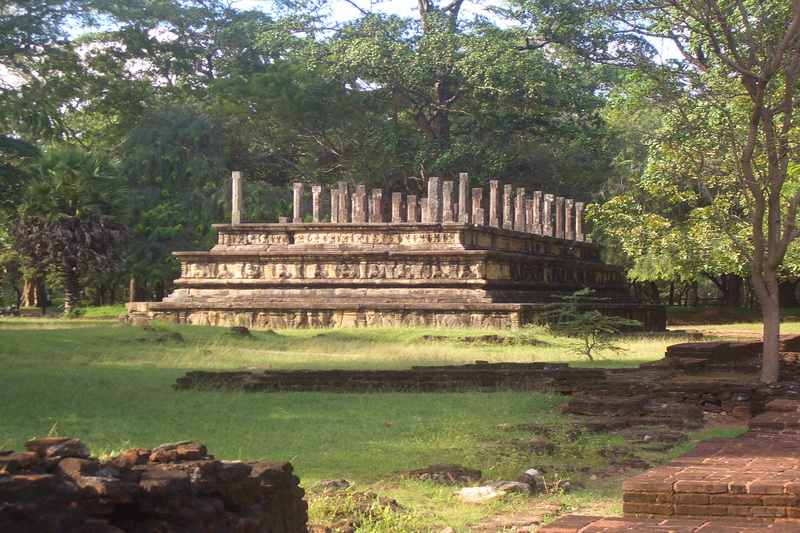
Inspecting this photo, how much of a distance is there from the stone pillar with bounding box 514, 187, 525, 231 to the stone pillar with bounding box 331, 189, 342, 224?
502 cm

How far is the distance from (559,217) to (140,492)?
26857 mm

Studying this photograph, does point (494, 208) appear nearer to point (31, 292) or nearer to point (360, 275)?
point (360, 275)

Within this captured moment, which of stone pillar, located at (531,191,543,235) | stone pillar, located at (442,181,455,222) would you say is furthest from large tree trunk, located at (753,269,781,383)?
stone pillar, located at (531,191,543,235)

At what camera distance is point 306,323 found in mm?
21672

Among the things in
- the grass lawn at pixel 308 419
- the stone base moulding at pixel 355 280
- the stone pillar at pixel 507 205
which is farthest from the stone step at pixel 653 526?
the stone pillar at pixel 507 205

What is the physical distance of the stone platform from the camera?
3959 millimetres

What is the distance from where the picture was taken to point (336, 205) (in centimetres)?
2667

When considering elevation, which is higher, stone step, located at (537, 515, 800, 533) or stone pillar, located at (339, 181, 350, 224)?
stone pillar, located at (339, 181, 350, 224)

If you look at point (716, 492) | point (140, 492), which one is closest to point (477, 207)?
point (716, 492)

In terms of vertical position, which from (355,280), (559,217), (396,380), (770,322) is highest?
(559,217)

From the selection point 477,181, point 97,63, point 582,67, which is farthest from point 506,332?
point 582,67

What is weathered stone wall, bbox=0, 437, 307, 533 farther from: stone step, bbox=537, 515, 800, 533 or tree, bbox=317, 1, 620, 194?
tree, bbox=317, 1, 620, 194

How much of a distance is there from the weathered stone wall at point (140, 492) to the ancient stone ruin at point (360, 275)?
16.3 meters

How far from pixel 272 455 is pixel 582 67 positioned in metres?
38.7
